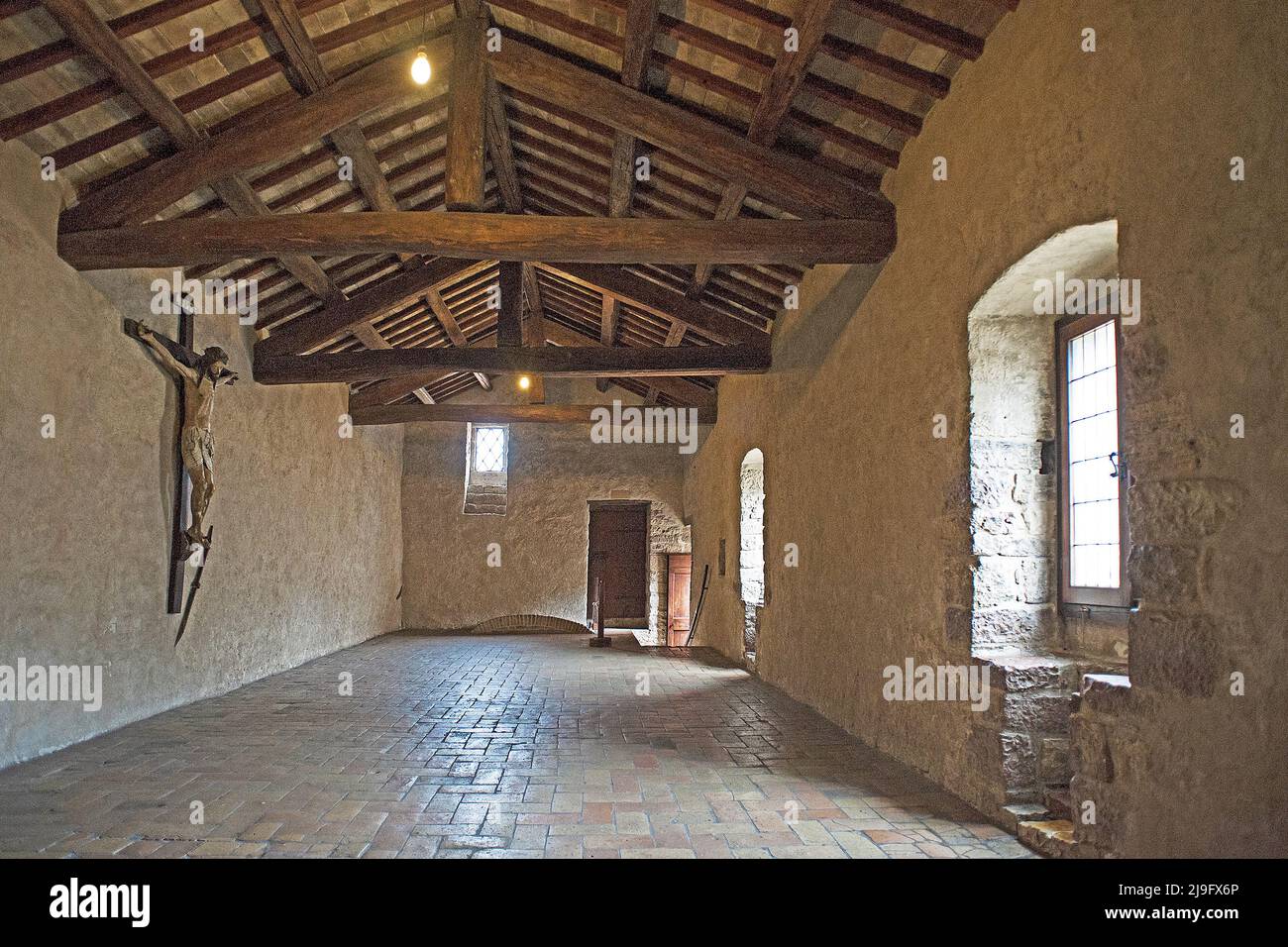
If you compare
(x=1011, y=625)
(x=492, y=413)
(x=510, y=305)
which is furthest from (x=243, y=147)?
(x=492, y=413)

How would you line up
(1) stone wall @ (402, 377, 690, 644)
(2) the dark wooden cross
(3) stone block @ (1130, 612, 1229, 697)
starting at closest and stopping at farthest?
1. (3) stone block @ (1130, 612, 1229, 697)
2. (2) the dark wooden cross
3. (1) stone wall @ (402, 377, 690, 644)

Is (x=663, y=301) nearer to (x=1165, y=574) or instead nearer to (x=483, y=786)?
(x=483, y=786)

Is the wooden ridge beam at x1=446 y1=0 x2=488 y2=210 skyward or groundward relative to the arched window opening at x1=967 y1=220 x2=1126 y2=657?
skyward

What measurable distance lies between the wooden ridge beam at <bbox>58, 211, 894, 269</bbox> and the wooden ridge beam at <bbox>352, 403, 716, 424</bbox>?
6028mm

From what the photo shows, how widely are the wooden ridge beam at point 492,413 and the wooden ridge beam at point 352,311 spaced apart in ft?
10.1

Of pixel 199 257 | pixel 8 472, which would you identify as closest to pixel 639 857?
pixel 8 472

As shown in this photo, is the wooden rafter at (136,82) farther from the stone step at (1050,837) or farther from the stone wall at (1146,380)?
the stone step at (1050,837)

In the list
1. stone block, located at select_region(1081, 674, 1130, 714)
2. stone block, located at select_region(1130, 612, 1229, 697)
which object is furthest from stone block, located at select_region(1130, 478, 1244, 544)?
stone block, located at select_region(1081, 674, 1130, 714)

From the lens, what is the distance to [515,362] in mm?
8016

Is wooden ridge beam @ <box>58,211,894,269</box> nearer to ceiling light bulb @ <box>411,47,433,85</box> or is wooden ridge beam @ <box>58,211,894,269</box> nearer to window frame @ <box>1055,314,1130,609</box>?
ceiling light bulb @ <box>411,47,433,85</box>

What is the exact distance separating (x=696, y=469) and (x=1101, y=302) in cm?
942

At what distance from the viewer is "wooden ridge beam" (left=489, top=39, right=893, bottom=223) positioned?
200 inches

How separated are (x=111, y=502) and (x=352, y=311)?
3126 millimetres

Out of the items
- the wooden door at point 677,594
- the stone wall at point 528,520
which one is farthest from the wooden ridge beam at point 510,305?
the wooden door at point 677,594
